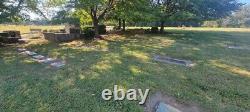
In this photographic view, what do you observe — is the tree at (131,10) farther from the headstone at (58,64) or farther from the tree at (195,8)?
the headstone at (58,64)

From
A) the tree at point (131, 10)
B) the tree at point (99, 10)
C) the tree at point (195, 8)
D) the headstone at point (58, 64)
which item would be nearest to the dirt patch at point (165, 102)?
the headstone at point (58, 64)

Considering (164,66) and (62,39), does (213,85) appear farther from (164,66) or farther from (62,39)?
(62,39)

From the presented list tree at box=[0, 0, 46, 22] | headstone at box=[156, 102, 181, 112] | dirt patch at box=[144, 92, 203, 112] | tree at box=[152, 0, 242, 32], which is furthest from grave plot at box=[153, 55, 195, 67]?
tree at box=[152, 0, 242, 32]

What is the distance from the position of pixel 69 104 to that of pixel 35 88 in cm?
127

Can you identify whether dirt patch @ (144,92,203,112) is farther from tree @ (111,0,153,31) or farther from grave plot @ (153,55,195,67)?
tree @ (111,0,153,31)

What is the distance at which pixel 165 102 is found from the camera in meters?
4.46

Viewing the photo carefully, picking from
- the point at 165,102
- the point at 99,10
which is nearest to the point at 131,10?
the point at 99,10

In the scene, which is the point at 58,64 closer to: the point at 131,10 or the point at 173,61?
the point at 173,61

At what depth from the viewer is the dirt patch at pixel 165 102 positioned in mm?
4180


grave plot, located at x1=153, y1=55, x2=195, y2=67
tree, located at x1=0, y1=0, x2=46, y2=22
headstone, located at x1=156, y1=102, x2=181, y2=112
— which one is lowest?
headstone, located at x1=156, y1=102, x2=181, y2=112

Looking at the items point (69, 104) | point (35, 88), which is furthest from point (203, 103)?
point (35, 88)

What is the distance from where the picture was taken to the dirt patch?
4180 mm

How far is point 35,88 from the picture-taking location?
16.8 feet

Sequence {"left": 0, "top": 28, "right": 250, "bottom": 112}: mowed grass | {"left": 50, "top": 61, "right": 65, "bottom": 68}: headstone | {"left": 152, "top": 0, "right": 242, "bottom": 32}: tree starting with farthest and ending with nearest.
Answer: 1. {"left": 152, "top": 0, "right": 242, "bottom": 32}: tree
2. {"left": 50, "top": 61, "right": 65, "bottom": 68}: headstone
3. {"left": 0, "top": 28, "right": 250, "bottom": 112}: mowed grass
